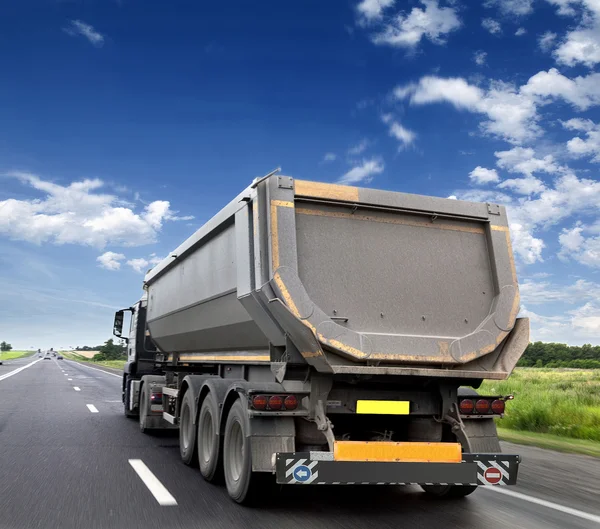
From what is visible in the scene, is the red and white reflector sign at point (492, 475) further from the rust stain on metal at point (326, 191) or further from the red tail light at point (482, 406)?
the rust stain on metal at point (326, 191)

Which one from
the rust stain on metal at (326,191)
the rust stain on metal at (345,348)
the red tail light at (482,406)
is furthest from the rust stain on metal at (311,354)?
the red tail light at (482,406)

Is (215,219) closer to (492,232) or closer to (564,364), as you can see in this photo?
(492,232)

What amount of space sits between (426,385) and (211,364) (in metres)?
3.88

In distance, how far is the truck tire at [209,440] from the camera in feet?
23.4

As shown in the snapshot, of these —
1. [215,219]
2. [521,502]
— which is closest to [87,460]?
[215,219]

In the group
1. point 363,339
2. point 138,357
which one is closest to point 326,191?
point 363,339

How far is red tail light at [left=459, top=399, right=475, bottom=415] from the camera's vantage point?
6.52m

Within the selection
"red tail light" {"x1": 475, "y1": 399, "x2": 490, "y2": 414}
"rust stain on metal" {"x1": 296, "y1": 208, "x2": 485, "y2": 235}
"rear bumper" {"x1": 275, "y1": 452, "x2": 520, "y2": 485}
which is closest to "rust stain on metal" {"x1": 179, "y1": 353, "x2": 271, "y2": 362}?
"rear bumper" {"x1": 275, "y1": 452, "x2": 520, "y2": 485}

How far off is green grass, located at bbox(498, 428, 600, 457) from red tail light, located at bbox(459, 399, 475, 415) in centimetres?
513

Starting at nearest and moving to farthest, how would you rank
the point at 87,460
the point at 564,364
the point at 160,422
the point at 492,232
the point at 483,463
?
the point at 483,463 < the point at 492,232 < the point at 87,460 < the point at 160,422 < the point at 564,364

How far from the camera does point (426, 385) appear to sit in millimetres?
6551

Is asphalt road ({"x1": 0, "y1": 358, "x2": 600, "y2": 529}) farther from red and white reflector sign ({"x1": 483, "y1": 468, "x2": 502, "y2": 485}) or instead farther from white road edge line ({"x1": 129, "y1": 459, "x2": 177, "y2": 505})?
red and white reflector sign ({"x1": 483, "y1": 468, "x2": 502, "y2": 485})

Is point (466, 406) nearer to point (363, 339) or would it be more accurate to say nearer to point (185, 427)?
point (363, 339)

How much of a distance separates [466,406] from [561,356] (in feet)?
318
